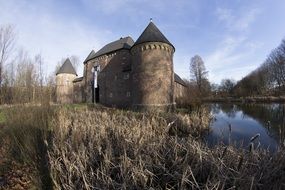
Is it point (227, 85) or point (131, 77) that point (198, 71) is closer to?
point (227, 85)

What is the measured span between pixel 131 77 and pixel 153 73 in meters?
5.55

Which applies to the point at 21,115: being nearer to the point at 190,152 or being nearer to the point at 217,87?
the point at 190,152

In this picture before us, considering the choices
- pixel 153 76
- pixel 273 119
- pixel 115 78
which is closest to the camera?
pixel 273 119

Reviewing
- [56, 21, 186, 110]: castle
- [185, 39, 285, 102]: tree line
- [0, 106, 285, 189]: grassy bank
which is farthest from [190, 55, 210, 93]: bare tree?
[0, 106, 285, 189]: grassy bank

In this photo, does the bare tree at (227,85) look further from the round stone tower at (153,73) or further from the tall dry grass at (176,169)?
the tall dry grass at (176,169)

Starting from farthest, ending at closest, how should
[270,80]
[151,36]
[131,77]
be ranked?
[270,80] → [131,77] → [151,36]

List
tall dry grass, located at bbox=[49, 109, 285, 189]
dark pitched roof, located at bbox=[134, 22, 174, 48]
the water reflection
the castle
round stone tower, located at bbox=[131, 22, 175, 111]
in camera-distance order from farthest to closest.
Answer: dark pitched roof, located at bbox=[134, 22, 174, 48], the castle, round stone tower, located at bbox=[131, 22, 175, 111], the water reflection, tall dry grass, located at bbox=[49, 109, 285, 189]

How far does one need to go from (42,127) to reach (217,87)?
73.0m

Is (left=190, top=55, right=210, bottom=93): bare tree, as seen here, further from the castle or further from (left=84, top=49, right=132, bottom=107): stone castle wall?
(left=84, top=49, right=132, bottom=107): stone castle wall

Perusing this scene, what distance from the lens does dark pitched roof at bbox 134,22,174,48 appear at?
855 inches

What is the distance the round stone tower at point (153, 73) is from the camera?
21438 mm

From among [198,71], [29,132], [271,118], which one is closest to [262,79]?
[198,71]

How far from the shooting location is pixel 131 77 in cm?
2650

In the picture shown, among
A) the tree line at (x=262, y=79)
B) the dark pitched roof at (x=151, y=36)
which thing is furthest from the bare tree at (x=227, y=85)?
the dark pitched roof at (x=151, y=36)
